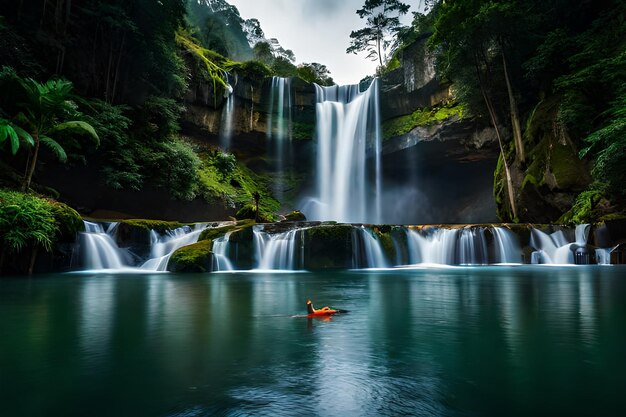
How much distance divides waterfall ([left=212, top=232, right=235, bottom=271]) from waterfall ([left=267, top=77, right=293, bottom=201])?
1859cm

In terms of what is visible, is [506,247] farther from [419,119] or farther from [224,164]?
[224,164]

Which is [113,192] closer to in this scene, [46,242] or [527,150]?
[46,242]

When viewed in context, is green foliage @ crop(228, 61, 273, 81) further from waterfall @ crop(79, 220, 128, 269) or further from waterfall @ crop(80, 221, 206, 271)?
waterfall @ crop(79, 220, 128, 269)

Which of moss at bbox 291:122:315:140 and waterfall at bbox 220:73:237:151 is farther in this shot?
moss at bbox 291:122:315:140

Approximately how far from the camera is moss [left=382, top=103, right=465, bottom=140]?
2514 centimetres

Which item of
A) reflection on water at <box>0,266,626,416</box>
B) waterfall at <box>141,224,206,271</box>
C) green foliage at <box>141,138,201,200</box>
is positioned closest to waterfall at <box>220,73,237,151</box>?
green foliage at <box>141,138,201,200</box>

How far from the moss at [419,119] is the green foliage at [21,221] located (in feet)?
71.3

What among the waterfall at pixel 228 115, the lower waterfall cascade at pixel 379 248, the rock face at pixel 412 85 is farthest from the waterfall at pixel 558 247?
the waterfall at pixel 228 115

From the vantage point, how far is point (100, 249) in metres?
13.7

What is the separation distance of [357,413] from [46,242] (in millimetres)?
11929

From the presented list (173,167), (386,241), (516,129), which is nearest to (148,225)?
(173,167)

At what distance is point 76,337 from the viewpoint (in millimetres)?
3633

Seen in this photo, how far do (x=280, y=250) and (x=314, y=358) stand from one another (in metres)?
11.1

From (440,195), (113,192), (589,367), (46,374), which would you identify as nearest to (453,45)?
(440,195)
